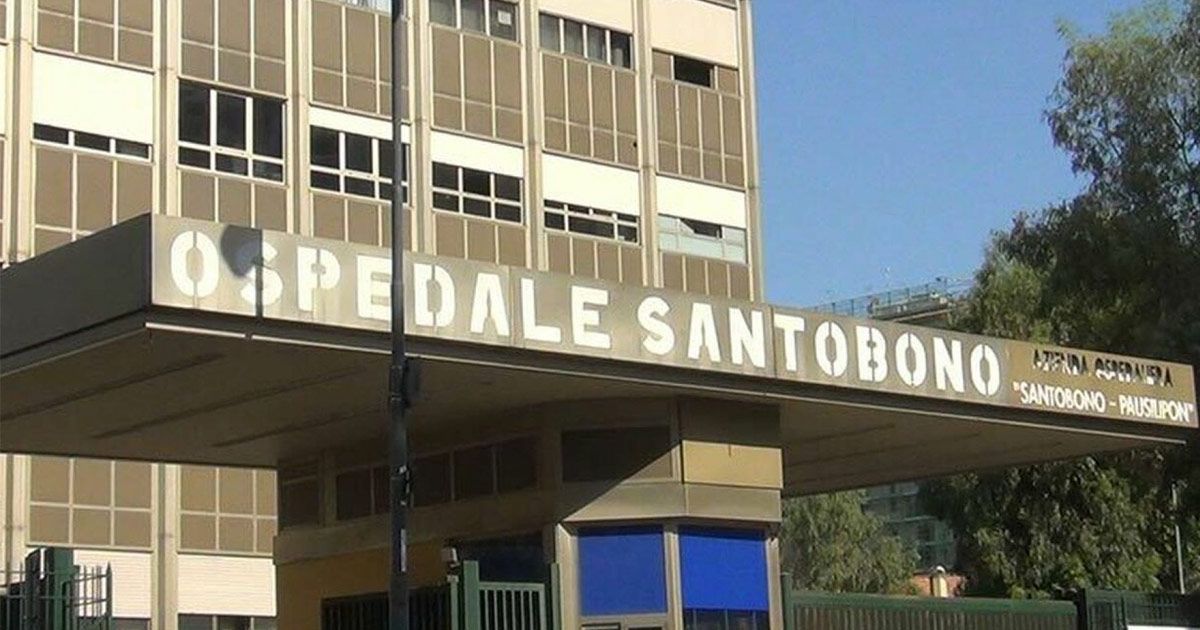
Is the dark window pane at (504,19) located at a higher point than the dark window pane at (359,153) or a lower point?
higher

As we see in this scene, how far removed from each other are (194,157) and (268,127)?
2138 millimetres

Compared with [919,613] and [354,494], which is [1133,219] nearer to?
[919,613]

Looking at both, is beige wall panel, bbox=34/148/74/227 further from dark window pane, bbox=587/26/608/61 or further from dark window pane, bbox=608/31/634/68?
dark window pane, bbox=608/31/634/68

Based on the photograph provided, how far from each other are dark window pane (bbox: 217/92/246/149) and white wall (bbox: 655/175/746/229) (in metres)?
12.0

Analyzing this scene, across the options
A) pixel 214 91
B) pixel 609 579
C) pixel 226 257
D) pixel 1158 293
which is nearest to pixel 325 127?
pixel 214 91

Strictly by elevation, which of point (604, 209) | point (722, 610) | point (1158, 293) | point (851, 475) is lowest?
point (722, 610)

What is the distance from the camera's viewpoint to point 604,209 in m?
53.6

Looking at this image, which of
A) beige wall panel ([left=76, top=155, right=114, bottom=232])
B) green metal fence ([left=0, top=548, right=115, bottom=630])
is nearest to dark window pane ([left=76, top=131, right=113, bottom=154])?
beige wall panel ([left=76, top=155, right=114, bottom=232])

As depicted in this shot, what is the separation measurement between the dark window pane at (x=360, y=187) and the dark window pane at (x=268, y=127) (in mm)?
1878

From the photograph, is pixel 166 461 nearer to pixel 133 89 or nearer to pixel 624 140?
pixel 133 89

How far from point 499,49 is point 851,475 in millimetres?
23659

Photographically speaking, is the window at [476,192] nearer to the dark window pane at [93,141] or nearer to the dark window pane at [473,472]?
the dark window pane at [93,141]

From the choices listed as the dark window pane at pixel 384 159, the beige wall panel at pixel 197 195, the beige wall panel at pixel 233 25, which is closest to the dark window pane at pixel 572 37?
the dark window pane at pixel 384 159

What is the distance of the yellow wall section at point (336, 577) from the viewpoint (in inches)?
977
